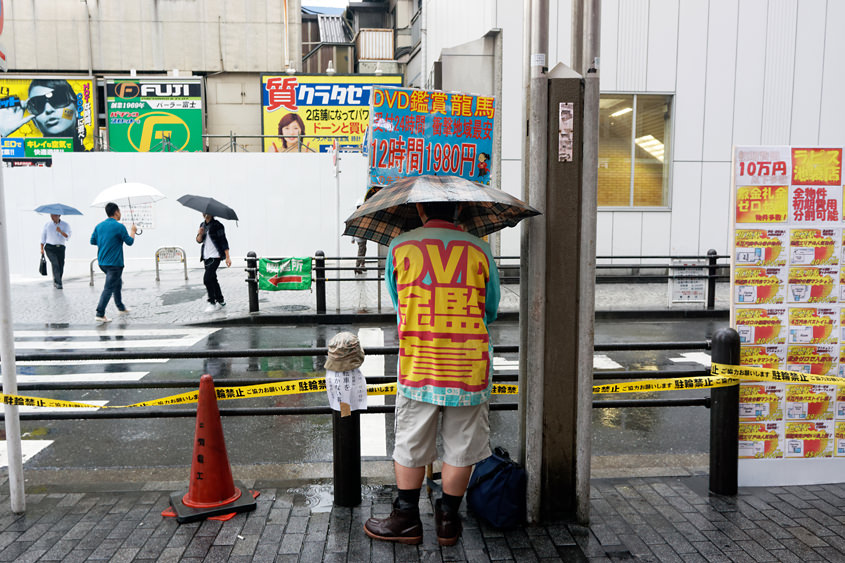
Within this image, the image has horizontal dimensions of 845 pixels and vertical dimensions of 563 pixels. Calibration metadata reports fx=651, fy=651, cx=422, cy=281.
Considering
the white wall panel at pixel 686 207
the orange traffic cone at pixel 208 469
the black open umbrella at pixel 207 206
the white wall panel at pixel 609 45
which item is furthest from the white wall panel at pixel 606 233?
the orange traffic cone at pixel 208 469

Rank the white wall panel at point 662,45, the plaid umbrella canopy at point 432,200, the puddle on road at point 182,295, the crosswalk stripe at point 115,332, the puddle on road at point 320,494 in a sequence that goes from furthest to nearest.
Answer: the white wall panel at point 662,45 → the puddle on road at point 182,295 → the crosswalk stripe at point 115,332 → the puddle on road at point 320,494 → the plaid umbrella canopy at point 432,200

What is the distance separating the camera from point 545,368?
3898 millimetres

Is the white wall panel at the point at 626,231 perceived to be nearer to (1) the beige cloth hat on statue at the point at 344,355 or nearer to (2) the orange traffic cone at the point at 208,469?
(1) the beige cloth hat on statue at the point at 344,355

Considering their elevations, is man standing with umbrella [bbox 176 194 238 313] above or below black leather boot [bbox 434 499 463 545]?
above

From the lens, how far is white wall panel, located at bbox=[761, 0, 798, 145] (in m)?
15.8

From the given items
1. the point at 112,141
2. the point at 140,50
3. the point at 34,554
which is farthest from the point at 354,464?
the point at 140,50

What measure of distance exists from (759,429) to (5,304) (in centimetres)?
489

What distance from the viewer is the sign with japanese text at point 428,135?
3.94 m

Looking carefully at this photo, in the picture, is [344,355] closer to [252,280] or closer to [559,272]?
[559,272]

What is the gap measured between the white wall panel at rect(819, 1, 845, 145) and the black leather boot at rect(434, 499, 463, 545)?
52.9 feet

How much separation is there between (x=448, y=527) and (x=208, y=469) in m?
1.56

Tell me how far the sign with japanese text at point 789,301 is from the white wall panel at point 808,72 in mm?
13565

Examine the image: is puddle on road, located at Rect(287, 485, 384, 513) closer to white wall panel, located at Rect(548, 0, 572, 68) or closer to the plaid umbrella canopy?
the plaid umbrella canopy

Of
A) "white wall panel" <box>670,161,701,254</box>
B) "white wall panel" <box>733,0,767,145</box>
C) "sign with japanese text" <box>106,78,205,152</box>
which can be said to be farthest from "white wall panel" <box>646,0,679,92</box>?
"sign with japanese text" <box>106,78,205,152</box>
